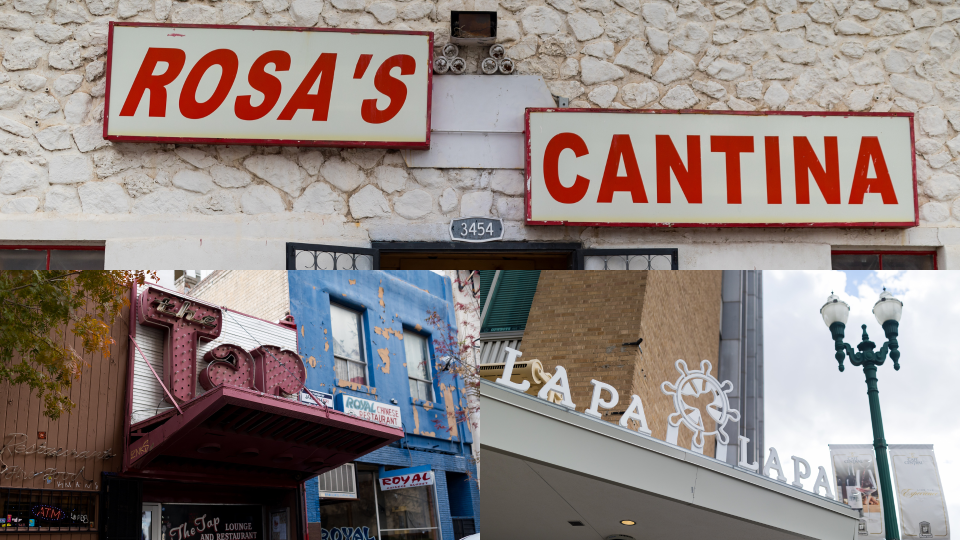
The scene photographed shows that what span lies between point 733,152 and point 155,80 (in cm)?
454

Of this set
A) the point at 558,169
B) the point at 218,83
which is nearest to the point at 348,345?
the point at 558,169

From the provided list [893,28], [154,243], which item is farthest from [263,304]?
[893,28]

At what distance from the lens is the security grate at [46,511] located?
11.2 feet

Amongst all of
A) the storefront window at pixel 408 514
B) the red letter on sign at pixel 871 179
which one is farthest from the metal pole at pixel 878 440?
the storefront window at pixel 408 514

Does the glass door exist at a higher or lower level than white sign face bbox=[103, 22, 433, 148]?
lower

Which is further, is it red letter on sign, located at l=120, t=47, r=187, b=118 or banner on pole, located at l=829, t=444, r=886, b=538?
red letter on sign, located at l=120, t=47, r=187, b=118

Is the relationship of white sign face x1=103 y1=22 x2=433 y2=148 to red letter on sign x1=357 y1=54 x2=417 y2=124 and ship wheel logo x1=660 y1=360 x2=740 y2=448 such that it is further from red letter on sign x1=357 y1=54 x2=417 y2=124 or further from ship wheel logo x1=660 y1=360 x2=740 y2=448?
ship wheel logo x1=660 y1=360 x2=740 y2=448

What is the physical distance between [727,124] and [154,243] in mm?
4561

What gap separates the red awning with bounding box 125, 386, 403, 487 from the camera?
388 cm

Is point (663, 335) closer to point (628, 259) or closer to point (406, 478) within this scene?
point (628, 259)

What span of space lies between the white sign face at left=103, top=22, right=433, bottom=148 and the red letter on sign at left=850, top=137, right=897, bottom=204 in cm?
340

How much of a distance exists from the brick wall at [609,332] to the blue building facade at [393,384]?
0.52 meters

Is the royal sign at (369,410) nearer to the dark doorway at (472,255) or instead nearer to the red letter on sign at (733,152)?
the dark doorway at (472,255)

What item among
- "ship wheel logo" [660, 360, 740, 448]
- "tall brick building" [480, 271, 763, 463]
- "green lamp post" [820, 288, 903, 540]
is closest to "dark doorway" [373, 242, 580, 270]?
"tall brick building" [480, 271, 763, 463]
